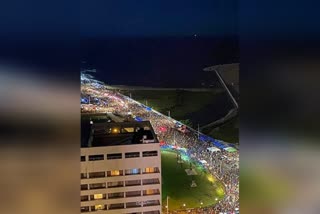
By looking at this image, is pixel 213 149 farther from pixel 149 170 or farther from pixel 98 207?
pixel 98 207

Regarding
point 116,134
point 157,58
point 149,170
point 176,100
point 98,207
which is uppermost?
point 157,58

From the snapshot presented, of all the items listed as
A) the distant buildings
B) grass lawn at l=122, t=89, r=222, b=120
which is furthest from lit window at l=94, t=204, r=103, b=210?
grass lawn at l=122, t=89, r=222, b=120

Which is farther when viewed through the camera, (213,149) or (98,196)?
(213,149)

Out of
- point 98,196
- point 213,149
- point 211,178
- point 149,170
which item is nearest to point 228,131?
point 213,149

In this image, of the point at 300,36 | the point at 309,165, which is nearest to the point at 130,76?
the point at 300,36

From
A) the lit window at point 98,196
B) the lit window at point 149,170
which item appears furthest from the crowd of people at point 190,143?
the lit window at point 98,196

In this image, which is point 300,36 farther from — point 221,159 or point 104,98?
point 104,98

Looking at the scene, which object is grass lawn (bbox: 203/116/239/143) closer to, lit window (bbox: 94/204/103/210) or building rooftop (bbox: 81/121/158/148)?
building rooftop (bbox: 81/121/158/148)
